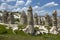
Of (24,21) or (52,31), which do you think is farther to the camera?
(24,21)

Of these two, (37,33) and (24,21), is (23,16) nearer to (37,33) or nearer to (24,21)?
(24,21)

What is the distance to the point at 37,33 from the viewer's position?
70.8m

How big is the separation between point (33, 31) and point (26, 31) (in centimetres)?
274

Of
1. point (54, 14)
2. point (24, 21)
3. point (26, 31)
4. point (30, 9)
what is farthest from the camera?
point (24, 21)

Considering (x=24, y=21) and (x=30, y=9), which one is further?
(x=24, y=21)

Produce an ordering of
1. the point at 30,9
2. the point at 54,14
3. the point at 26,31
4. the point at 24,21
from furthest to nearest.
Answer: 1. the point at 24,21
2. the point at 54,14
3. the point at 30,9
4. the point at 26,31

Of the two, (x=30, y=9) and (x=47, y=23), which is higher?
(x=30, y=9)

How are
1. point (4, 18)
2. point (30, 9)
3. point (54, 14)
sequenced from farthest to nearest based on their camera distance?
1. point (4, 18)
2. point (54, 14)
3. point (30, 9)

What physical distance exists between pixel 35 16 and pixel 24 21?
12880 millimetres

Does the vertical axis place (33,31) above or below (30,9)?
below

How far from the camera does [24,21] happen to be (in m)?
109

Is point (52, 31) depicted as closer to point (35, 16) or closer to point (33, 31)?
point (33, 31)

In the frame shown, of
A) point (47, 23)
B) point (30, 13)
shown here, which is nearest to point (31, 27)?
point (30, 13)

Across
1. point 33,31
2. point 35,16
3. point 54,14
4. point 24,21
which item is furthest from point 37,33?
point 35,16
